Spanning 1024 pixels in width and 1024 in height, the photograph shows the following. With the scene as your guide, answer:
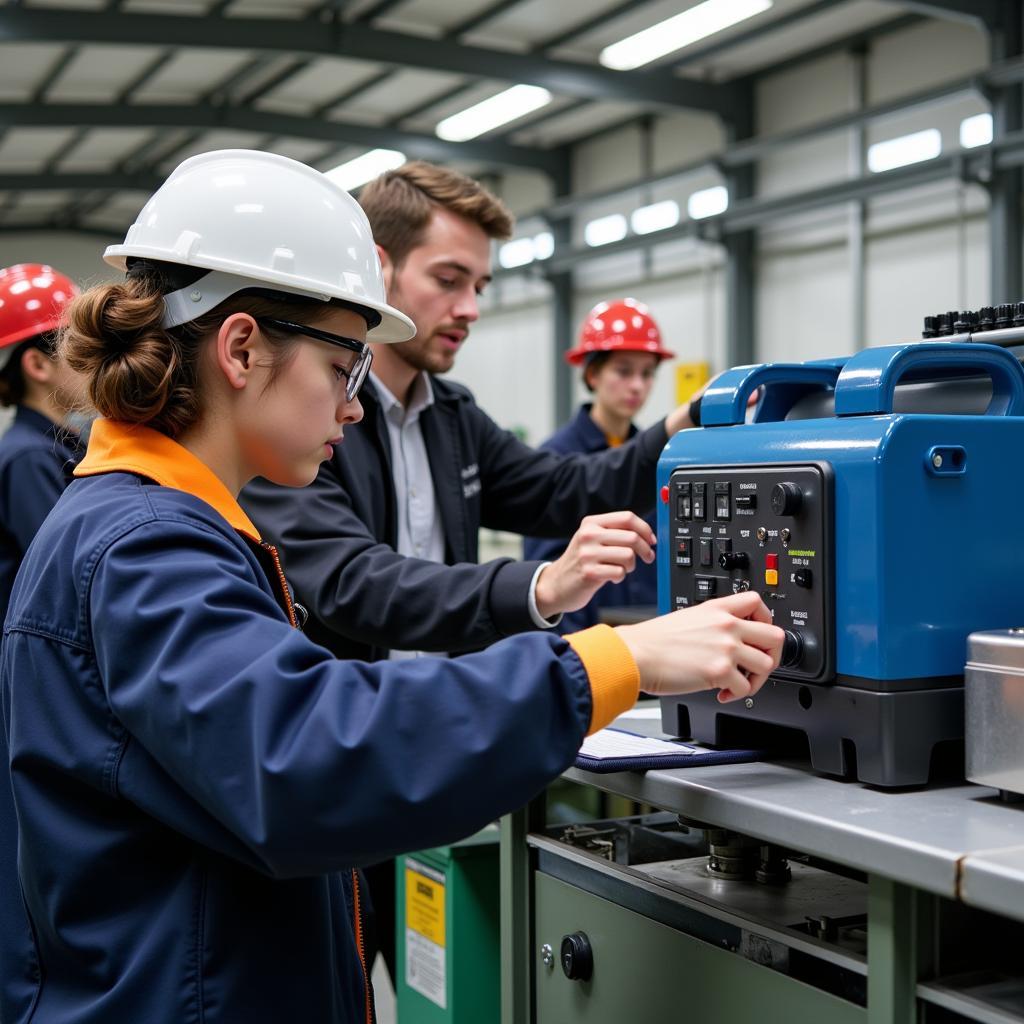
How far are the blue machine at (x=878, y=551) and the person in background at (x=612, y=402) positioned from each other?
89.7 inches

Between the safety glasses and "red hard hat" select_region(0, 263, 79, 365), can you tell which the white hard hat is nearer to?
the safety glasses

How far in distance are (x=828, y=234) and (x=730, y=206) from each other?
1.88ft

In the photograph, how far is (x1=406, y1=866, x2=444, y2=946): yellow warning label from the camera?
203 centimetres

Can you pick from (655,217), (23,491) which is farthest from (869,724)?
(655,217)

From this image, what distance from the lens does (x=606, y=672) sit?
0.97 m

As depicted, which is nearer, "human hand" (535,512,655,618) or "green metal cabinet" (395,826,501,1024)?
"human hand" (535,512,655,618)

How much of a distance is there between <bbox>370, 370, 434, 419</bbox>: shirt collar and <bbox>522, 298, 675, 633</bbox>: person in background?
151 centimetres

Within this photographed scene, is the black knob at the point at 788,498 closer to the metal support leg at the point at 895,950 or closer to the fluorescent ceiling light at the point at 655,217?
the metal support leg at the point at 895,950

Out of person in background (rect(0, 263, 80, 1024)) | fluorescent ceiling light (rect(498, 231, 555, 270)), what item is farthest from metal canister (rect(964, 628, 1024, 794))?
fluorescent ceiling light (rect(498, 231, 555, 270))

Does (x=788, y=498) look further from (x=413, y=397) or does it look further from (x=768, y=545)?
(x=413, y=397)

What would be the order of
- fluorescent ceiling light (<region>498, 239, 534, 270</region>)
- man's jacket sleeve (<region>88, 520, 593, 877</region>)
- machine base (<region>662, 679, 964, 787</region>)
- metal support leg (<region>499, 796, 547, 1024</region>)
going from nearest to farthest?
man's jacket sleeve (<region>88, 520, 593, 877</region>) → machine base (<region>662, 679, 964, 787</region>) → metal support leg (<region>499, 796, 547, 1024</region>) → fluorescent ceiling light (<region>498, 239, 534, 270</region>)

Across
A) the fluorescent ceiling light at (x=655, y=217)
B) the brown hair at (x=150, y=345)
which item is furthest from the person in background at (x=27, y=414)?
the fluorescent ceiling light at (x=655, y=217)

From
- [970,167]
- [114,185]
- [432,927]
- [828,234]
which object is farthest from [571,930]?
[114,185]

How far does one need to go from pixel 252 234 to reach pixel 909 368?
2.20 ft
